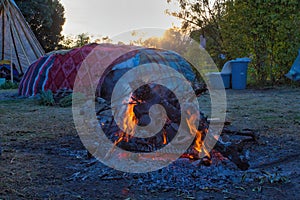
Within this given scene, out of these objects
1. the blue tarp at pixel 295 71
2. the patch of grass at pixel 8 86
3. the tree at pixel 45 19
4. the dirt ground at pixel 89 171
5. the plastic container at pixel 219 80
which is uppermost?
the tree at pixel 45 19

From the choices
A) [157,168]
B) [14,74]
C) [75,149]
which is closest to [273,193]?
[157,168]

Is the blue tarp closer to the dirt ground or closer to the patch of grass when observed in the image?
the dirt ground

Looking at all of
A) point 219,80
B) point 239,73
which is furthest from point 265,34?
point 219,80

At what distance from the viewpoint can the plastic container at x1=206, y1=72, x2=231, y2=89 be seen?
406 inches

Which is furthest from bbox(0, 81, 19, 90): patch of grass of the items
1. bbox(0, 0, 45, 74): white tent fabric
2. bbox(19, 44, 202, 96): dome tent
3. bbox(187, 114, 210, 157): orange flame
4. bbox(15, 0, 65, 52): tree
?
bbox(187, 114, 210, 157): orange flame

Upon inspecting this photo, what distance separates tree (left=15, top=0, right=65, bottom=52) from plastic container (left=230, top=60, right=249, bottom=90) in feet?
42.5

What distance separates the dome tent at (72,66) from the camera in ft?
27.2

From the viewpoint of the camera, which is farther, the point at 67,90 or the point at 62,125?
the point at 67,90

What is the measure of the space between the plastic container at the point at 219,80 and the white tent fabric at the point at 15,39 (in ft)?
24.5

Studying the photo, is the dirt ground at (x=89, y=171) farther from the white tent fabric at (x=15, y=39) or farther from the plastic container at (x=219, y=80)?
the white tent fabric at (x=15, y=39)

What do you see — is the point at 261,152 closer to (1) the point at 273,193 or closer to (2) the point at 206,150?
(2) the point at 206,150

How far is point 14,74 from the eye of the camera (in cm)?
1370

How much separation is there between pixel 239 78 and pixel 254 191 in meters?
8.33

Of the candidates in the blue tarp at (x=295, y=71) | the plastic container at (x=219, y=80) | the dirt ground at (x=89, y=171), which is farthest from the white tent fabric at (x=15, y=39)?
the dirt ground at (x=89, y=171)
